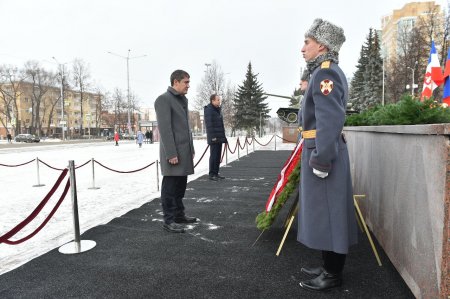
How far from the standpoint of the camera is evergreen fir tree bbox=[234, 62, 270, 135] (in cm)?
5328

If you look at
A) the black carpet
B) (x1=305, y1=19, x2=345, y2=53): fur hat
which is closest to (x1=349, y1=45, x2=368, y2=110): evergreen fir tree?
the black carpet

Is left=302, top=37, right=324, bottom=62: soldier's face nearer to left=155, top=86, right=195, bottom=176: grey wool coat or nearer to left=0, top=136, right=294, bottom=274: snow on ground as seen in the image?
left=155, top=86, right=195, bottom=176: grey wool coat

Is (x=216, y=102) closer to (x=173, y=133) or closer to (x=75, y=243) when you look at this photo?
(x=173, y=133)

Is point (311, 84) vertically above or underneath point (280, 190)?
above

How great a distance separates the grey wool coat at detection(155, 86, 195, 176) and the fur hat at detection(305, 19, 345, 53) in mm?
2328

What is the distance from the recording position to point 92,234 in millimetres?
4715

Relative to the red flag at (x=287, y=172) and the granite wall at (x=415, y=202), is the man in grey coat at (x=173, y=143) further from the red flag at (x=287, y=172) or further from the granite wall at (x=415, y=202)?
the granite wall at (x=415, y=202)

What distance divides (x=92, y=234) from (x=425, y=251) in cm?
388

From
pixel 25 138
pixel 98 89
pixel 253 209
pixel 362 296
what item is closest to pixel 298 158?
pixel 362 296

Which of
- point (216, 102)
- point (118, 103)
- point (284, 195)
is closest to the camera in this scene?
point (284, 195)

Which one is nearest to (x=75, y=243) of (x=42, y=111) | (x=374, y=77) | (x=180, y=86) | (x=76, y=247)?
(x=76, y=247)

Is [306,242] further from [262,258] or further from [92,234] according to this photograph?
[92,234]

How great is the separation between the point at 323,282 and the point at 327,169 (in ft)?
3.40

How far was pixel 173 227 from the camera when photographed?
15.7 ft
